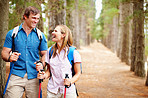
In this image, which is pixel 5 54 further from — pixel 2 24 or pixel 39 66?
pixel 2 24

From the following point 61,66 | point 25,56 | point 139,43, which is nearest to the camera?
point 61,66

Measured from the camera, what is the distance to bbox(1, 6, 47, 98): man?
3.10 metres

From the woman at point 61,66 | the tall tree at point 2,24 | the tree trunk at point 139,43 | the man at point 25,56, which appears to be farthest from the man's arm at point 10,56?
the tree trunk at point 139,43

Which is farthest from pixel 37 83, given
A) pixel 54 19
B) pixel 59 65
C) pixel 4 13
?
pixel 54 19

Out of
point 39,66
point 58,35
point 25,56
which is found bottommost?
point 39,66

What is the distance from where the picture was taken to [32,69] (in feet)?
10.7

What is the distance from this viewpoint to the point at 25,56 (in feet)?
10.6

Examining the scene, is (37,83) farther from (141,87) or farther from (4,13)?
(141,87)

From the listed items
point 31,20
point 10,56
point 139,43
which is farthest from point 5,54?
point 139,43

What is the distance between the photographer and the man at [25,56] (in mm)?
3104

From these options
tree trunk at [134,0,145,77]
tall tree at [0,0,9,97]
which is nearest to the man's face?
tall tree at [0,0,9,97]

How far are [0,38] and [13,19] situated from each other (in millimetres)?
3127

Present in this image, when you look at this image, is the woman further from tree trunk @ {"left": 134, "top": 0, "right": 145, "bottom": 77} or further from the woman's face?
tree trunk @ {"left": 134, "top": 0, "right": 145, "bottom": 77}

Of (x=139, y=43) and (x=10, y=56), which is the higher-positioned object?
(x=10, y=56)
